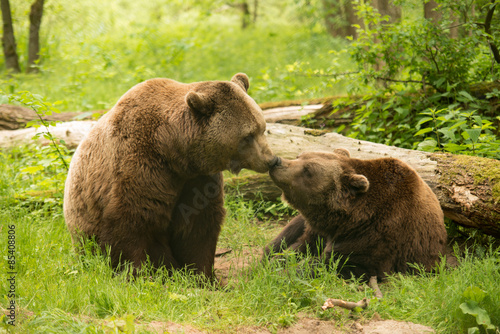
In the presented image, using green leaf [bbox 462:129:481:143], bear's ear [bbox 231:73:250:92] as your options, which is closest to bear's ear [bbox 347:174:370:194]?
bear's ear [bbox 231:73:250:92]

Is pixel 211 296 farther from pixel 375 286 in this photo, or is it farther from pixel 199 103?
pixel 199 103

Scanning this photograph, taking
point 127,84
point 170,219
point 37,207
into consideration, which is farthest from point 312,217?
point 127,84

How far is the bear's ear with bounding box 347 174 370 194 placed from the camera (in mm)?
4588

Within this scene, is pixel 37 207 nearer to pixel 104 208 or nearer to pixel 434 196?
pixel 104 208

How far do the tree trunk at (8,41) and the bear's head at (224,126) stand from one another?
7.68 m

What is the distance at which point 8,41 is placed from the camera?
459 inches

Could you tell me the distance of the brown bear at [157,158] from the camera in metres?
4.10

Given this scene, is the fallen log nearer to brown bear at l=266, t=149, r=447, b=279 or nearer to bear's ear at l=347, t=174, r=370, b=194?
brown bear at l=266, t=149, r=447, b=279

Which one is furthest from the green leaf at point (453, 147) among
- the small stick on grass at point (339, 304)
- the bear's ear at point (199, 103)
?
the bear's ear at point (199, 103)

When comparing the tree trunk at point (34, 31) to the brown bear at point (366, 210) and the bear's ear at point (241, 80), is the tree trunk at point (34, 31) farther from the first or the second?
the brown bear at point (366, 210)

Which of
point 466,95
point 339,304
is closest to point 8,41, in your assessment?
point 466,95

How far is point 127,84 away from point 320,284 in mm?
7608

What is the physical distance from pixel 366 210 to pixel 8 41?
10735 mm

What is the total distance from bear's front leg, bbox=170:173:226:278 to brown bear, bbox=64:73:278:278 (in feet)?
0.05
